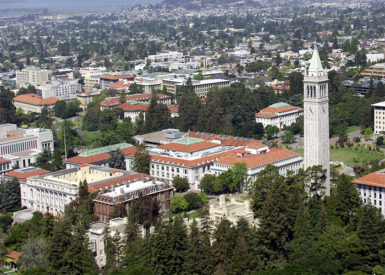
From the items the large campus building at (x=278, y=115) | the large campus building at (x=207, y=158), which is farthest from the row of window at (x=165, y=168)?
the large campus building at (x=278, y=115)

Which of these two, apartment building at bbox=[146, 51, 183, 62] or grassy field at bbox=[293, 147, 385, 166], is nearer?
grassy field at bbox=[293, 147, 385, 166]

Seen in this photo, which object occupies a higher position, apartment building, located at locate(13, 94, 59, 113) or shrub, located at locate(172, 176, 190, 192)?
apartment building, located at locate(13, 94, 59, 113)

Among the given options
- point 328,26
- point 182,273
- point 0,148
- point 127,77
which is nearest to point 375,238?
point 182,273

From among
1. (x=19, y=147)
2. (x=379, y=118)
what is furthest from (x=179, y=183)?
(x=379, y=118)

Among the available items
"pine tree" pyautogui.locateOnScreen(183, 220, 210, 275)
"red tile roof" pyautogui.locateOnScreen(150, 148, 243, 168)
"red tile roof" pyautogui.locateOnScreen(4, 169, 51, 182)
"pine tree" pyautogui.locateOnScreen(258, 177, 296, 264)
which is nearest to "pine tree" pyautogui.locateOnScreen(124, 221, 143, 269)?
"pine tree" pyautogui.locateOnScreen(183, 220, 210, 275)

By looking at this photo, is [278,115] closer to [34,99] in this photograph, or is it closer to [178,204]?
[178,204]

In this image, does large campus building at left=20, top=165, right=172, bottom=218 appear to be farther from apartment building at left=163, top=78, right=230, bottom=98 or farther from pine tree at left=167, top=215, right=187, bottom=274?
apartment building at left=163, top=78, right=230, bottom=98
